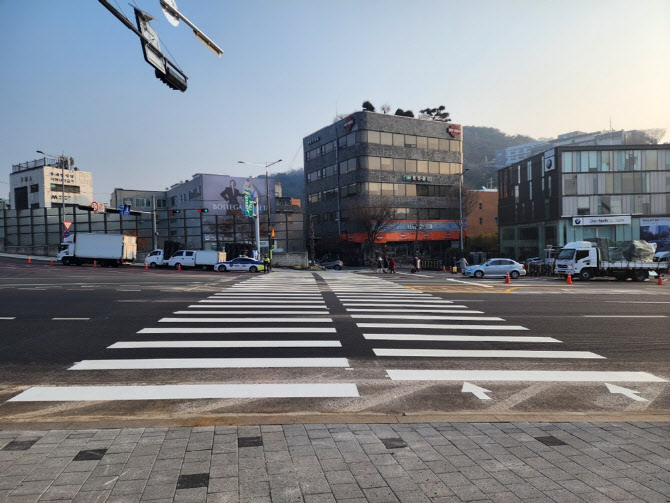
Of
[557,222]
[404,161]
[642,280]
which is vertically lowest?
[642,280]

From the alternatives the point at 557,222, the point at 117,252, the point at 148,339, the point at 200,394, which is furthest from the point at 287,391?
the point at 557,222

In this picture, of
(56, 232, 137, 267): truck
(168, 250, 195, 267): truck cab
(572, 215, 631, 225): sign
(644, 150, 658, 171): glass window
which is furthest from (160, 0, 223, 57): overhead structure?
(644, 150, 658, 171): glass window

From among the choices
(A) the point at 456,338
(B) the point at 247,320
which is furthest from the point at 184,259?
(A) the point at 456,338

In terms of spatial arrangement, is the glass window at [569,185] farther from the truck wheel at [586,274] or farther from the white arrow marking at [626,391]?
the white arrow marking at [626,391]

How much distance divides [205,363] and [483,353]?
214 inches

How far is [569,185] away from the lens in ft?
160

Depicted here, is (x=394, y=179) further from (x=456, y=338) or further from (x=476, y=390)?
(x=476, y=390)

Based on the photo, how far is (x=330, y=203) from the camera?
68812 mm

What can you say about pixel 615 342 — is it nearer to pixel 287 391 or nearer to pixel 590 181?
pixel 287 391

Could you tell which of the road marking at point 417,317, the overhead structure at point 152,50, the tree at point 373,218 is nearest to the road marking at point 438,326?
the road marking at point 417,317

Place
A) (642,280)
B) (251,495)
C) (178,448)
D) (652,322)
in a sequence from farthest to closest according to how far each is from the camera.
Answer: (642,280) < (652,322) < (178,448) < (251,495)

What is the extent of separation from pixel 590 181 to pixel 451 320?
44334mm

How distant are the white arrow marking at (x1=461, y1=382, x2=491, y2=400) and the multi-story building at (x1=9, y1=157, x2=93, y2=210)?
293ft

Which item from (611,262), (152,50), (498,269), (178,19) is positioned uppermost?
(178,19)
